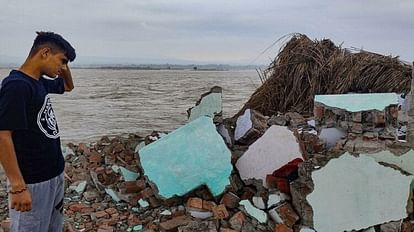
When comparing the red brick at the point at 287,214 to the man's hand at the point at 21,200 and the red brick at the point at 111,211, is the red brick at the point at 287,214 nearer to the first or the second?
the red brick at the point at 111,211

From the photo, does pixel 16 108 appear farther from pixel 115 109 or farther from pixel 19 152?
pixel 115 109

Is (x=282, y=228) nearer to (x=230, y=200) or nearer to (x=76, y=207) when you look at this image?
(x=230, y=200)

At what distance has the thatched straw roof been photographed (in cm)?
701

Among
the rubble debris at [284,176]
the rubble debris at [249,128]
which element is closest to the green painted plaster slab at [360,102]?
the rubble debris at [249,128]

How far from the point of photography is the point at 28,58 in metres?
2.15

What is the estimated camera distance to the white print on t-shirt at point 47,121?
213 cm

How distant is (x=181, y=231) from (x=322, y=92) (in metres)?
5.29

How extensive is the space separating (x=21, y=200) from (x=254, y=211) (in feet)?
6.15

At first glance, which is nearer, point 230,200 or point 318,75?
point 230,200

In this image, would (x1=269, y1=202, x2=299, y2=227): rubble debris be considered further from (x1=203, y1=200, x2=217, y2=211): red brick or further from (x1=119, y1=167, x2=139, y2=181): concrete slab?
(x1=119, y1=167, x2=139, y2=181): concrete slab

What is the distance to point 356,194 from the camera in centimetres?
303

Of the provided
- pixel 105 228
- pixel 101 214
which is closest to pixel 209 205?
pixel 105 228

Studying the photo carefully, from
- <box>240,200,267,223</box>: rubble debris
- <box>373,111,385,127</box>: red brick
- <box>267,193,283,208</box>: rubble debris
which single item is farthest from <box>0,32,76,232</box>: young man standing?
<box>373,111,385,127</box>: red brick

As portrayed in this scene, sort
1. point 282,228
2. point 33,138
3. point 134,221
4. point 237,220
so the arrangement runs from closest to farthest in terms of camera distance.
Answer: point 33,138 → point 282,228 → point 237,220 → point 134,221
